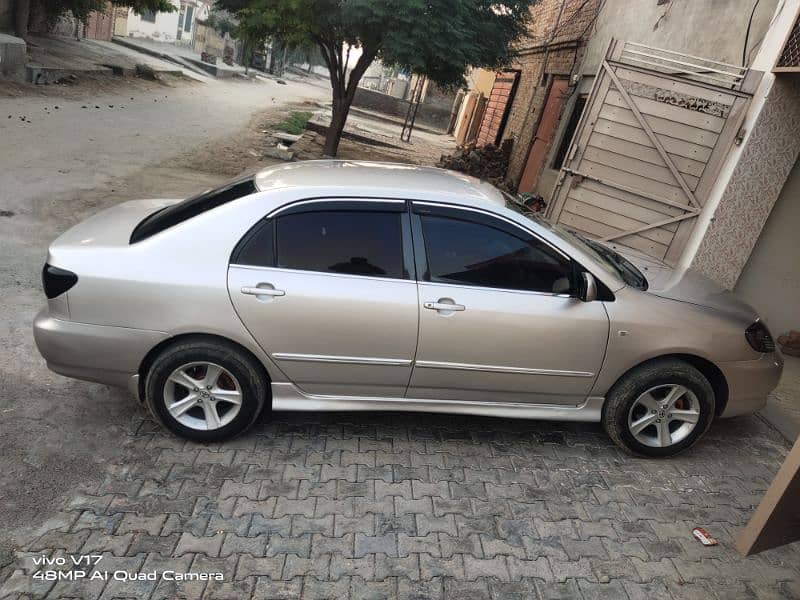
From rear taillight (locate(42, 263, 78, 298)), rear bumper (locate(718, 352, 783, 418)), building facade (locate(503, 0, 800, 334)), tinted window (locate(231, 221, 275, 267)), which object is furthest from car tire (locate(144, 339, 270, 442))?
building facade (locate(503, 0, 800, 334))

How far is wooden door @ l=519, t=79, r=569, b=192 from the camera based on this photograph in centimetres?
1245

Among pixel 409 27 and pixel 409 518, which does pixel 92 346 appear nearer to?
pixel 409 518

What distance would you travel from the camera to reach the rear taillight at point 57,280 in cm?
318

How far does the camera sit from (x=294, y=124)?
1830 centimetres

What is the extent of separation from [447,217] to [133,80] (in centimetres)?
2314

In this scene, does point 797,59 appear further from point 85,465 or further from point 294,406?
point 85,465

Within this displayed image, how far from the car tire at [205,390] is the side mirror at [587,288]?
1.88 metres

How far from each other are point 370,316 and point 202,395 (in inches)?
41.8

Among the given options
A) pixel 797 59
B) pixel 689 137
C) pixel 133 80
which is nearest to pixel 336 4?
pixel 689 137

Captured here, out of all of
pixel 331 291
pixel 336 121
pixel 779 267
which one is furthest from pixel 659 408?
pixel 336 121

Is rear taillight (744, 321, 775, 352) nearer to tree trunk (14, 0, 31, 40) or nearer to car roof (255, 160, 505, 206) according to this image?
car roof (255, 160, 505, 206)

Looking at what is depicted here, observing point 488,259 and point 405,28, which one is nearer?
point 488,259

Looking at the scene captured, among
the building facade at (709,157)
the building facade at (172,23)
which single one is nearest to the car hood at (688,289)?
the building facade at (709,157)

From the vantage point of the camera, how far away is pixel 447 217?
11.4ft
